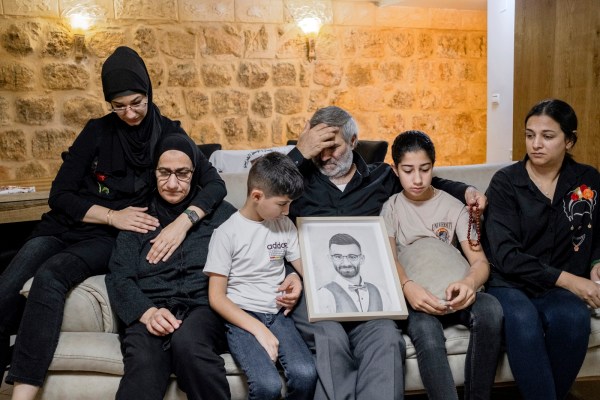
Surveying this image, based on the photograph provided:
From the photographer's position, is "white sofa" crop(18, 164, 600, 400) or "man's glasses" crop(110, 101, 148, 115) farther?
"man's glasses" crop(110, 101, 148, 115)

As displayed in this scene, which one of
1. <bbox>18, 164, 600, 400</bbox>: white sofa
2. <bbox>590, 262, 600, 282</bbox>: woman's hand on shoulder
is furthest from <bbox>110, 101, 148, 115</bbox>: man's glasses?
<bbox>590, 262, 600, 282</bbox>: woman's hand on shoulder

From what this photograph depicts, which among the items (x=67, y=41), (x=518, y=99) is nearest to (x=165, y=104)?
→ (x=67, y=41)

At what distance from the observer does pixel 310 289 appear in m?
1.78

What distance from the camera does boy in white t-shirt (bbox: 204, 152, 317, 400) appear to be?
64.5 inches

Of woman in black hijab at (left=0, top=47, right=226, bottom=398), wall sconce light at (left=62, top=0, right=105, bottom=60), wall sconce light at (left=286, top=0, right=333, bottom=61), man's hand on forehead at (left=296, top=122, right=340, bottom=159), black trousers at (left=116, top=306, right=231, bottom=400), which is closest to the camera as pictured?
black trousers at (left=116, top=306, right=231, bottom=400)

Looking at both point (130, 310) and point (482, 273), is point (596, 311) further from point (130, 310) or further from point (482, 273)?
point (130, 310)

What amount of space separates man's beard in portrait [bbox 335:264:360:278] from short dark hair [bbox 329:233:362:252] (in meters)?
0.08

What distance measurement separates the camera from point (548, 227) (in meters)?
1.96

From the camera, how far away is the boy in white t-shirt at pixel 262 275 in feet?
5.37

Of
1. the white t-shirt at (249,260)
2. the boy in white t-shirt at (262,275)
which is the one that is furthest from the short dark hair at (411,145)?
the white t-shirt at (249,260)

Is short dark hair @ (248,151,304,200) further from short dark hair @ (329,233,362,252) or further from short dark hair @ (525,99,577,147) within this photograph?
short dark hair @ (525,99,577,147)

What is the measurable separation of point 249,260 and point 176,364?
1.32ft

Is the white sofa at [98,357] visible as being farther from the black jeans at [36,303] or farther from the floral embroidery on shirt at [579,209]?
the floral embroidery on shirt at [579,209]

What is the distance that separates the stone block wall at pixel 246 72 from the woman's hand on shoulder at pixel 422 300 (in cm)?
363
